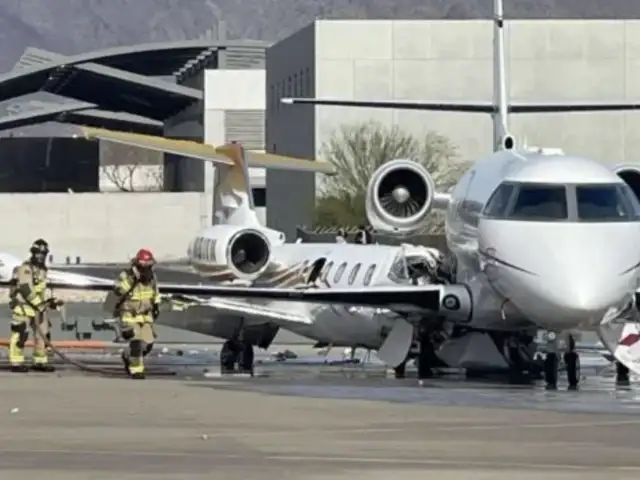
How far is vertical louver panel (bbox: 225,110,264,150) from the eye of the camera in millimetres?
99938

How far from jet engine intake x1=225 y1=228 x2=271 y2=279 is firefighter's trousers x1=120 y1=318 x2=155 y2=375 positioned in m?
6.60

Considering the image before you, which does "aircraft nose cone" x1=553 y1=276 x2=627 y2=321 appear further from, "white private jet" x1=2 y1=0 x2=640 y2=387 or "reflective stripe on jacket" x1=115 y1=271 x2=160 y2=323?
"reflective stripe on jacket" x1=115 y1=271 x2=160 y2=323

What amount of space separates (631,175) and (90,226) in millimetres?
59897

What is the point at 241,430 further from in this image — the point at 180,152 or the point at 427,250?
the point at 180,152

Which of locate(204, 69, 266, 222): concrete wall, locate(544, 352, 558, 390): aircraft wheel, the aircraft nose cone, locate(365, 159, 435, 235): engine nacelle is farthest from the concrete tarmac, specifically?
locate(204, 69, 266, 222): concrete wall

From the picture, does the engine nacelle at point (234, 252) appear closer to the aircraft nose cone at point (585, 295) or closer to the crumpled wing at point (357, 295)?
the crumpled wing at point (357, 295)

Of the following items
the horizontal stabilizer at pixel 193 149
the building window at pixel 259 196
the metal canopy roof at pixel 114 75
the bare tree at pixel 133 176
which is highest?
the metal canopy roof at pixel 114 75

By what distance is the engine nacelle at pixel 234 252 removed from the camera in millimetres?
32344

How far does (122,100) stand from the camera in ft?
380

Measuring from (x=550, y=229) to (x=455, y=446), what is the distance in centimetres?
894

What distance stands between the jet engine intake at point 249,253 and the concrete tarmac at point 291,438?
11522 mm

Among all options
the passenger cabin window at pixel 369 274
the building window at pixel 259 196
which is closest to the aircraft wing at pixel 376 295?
the passenger cabin window at pixel 369 274

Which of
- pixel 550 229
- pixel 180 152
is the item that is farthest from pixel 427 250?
pixel 550 229

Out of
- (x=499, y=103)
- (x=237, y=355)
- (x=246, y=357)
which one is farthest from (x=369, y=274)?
(x=499, y=103)
